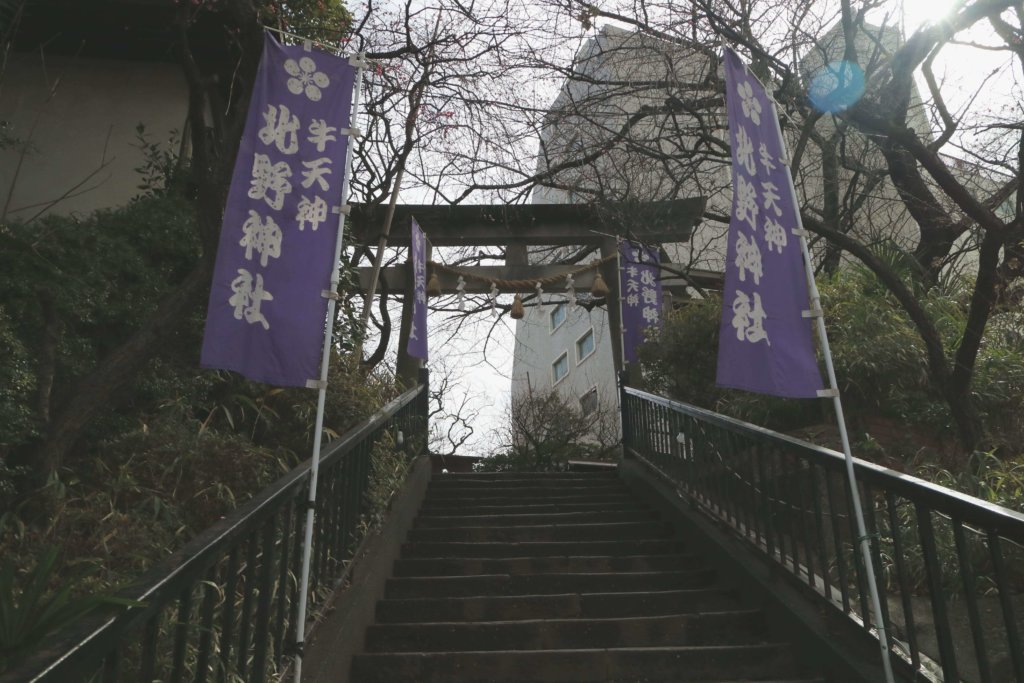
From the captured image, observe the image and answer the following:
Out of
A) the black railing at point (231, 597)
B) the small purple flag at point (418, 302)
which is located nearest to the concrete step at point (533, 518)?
the black railing at point (231, 597)

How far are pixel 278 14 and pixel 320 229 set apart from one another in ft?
13.1

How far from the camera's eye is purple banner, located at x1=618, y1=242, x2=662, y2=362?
31.9 feet

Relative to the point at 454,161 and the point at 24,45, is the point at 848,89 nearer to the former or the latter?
the point at 454,161

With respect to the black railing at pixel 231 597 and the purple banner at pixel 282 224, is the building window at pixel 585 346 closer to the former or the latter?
the black railing at pixel 231 597

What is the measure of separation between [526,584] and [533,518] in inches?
58.2

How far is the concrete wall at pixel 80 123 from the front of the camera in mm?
7594

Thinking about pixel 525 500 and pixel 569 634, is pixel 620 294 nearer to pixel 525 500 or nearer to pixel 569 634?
pixel 525 500

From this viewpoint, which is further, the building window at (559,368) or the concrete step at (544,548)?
the building window at (559,368)

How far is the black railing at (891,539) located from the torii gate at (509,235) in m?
3.86

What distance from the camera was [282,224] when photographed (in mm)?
3865

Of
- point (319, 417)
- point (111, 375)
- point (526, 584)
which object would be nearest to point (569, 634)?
point (526, 584)

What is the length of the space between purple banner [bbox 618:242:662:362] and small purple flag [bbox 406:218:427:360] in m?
2.60

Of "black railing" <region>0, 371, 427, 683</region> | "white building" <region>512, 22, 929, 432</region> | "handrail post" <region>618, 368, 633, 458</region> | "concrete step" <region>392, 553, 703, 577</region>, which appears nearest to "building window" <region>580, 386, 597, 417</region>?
"white building" <region>512, 22, 929, 432</region>

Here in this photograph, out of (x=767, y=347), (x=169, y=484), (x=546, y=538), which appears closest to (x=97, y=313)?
(x=169, y=484)
